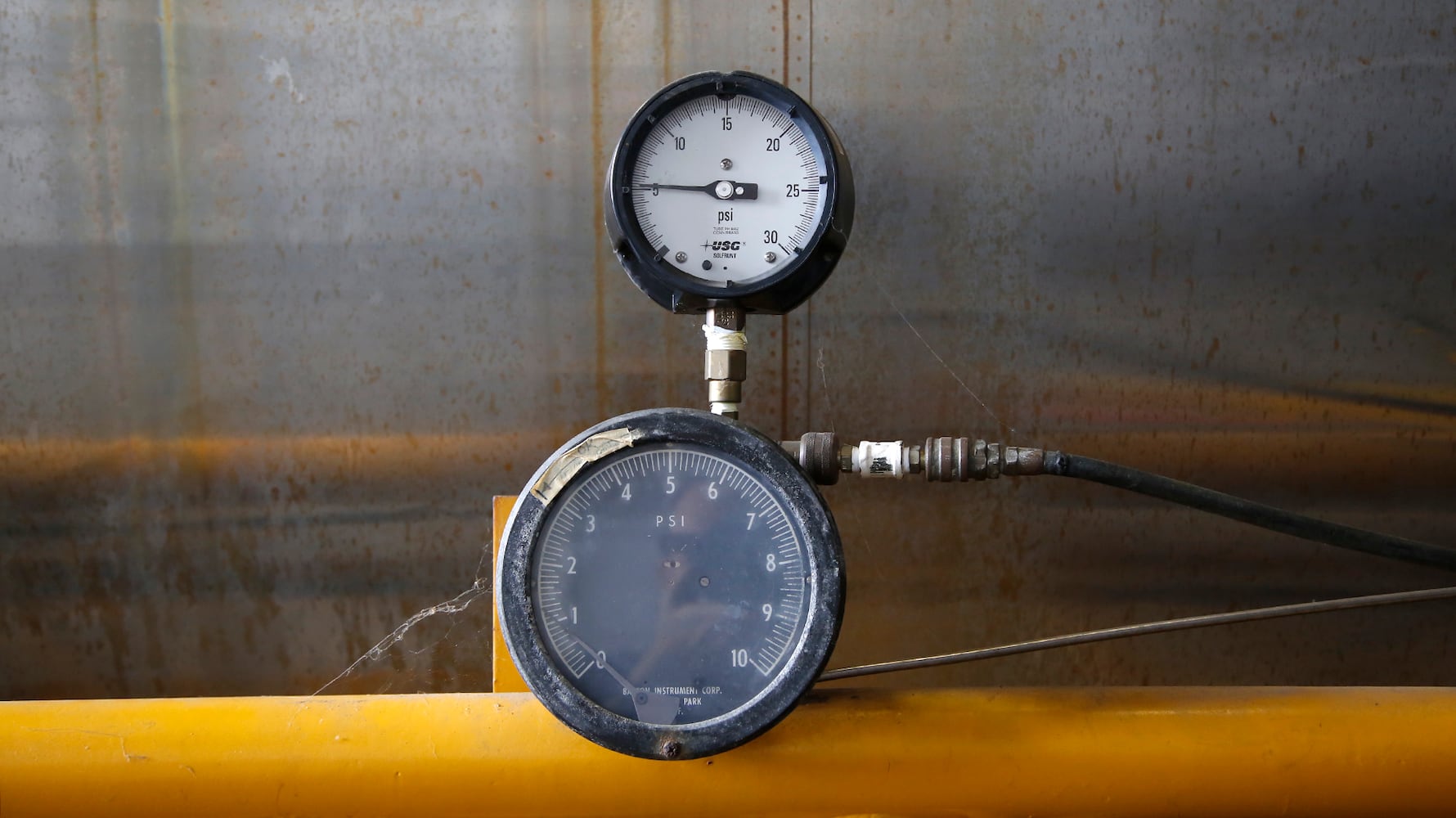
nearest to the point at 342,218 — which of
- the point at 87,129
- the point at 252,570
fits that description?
the point at 87,129

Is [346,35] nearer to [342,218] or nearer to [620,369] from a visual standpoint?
[342,218]

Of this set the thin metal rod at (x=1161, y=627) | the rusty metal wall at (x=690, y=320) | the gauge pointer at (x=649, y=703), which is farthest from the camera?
the rusty metal wall at (x=690, y=320)

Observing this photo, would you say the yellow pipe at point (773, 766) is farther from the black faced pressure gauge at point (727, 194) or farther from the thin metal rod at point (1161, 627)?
the black faced pressure gauge at point (727, 194)

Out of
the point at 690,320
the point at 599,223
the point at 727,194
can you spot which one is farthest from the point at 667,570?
the point at 599,223

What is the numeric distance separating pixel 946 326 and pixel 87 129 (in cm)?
134

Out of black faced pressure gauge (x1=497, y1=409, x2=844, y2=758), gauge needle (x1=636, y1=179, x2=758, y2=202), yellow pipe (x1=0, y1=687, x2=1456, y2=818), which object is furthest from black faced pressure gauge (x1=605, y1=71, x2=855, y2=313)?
yellow pipe (x1=0, y1=687, x2=1456, y2=818)

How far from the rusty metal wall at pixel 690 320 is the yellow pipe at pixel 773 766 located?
0.42 metres

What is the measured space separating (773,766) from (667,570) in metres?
0.24

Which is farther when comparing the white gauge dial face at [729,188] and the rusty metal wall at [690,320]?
the rusty metal wall at [690,320]

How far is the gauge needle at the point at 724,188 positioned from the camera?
84 cm

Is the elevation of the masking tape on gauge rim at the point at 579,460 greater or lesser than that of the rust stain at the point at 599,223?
lesser

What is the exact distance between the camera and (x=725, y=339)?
873 millimetres

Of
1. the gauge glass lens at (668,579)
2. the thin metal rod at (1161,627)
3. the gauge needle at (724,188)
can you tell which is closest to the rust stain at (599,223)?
the gauge needle at (724,188)

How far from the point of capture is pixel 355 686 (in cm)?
128
